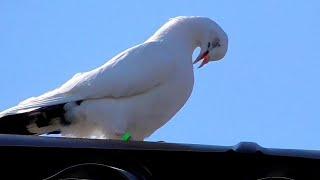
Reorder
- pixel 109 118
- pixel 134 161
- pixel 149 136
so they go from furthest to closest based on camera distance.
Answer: pixel 149 136, pixel 109 118, pixel 134 161

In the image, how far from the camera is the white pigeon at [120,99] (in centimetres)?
384

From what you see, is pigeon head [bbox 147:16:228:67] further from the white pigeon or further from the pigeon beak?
the white pigeon

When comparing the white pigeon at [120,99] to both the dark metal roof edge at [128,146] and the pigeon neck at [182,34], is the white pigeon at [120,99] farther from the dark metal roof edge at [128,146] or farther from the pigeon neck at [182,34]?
the dark metal roof edge at [128,146]

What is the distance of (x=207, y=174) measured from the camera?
2.49m

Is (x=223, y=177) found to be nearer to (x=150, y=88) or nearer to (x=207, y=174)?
(x=207, y=174)

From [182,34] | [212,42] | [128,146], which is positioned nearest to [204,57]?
[212,42]

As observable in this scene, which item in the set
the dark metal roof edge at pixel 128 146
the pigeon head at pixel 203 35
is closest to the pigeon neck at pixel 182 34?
the pigeon head at pixel 203 35

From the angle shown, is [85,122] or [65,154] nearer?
[65,154]

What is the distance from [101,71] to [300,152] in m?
1.82

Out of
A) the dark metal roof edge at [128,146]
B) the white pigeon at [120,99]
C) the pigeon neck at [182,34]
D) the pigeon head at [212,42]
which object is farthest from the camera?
the pigeon head at [212,42]

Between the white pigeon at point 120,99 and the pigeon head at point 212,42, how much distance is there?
0.20m

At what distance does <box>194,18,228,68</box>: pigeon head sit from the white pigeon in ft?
0.67

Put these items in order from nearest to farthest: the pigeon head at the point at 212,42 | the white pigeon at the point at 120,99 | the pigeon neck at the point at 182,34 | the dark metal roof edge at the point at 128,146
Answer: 1. the dark metal roof edge at the point at 128,146
2. the white pigeon at the point at 120,99
3. the pigeon neck at the point at 182,34
4. the pigeon head at the point at 212,42

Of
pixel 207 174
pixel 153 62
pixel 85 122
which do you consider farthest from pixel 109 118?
pixel 207 174
